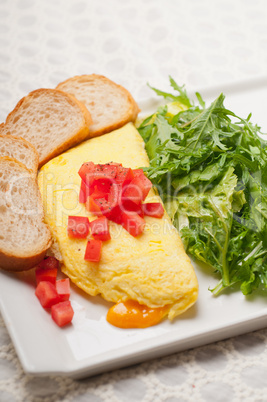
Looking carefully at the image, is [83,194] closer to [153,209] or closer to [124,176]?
[124,176]

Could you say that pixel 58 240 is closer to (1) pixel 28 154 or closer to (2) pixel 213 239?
(1) pixel 28 154

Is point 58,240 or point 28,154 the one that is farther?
point 28,154

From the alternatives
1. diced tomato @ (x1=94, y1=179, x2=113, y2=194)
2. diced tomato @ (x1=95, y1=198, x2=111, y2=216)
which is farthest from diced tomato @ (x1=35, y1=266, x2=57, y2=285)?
diced tomato @ (x1=94, y1=179, x2=113, y2=194)

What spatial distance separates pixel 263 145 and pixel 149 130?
95 cm

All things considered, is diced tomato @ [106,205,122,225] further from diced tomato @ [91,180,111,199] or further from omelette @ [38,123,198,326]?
diced tomato @ [91,180,111,199]

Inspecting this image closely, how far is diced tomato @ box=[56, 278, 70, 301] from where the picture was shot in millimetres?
2654

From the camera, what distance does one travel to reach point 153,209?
9.59 ft

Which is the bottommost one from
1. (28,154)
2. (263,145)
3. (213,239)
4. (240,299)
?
(240,299)

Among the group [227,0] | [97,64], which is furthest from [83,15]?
[227,0]

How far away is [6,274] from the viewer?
106 inches

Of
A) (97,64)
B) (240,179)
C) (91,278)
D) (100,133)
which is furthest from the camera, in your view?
(97,64)

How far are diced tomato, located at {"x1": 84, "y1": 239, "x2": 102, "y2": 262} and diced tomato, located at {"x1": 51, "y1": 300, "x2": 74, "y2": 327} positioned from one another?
31 cm

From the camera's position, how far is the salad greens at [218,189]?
279 cm

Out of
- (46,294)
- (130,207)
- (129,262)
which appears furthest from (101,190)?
(46,294)
